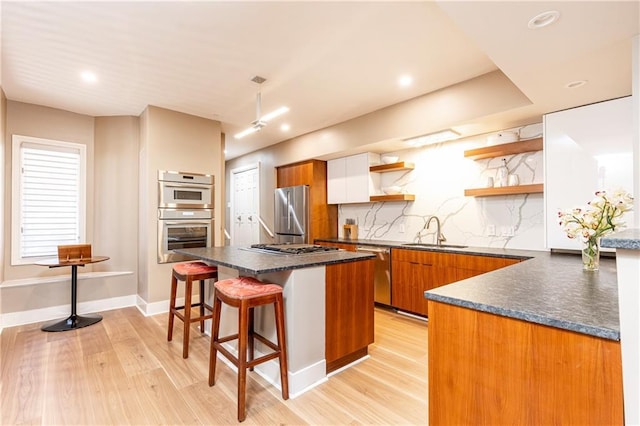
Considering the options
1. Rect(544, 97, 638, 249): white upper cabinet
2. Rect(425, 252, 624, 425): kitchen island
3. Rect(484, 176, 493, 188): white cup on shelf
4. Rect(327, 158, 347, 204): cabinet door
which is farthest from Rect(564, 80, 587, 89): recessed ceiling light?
Rect(327, 158, 347, 204): cabinet door

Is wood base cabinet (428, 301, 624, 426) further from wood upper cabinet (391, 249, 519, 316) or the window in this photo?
the window

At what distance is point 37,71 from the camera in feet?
9.49

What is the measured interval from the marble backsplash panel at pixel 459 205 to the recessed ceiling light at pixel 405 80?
3.64ft

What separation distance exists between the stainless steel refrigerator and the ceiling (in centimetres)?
175

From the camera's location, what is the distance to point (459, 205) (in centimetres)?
374

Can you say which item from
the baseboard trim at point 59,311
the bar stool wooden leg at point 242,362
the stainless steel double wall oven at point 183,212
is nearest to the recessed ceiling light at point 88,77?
the stainless steel double wall oven at point 183,212

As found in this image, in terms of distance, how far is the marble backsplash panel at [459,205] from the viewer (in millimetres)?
3198

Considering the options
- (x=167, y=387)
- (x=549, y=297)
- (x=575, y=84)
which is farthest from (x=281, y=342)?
(x=575, y=84)

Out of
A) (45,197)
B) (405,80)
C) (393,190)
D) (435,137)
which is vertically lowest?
(45,197)

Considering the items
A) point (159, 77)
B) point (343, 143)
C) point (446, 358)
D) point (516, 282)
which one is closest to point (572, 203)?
point (516, 282)

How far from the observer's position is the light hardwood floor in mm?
1847

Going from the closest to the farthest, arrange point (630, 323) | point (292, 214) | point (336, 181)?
point (630, 323) < point (336, 181) < point (292, 214)

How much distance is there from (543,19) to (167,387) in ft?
10.7

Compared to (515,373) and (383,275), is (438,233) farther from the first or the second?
(515,373)
